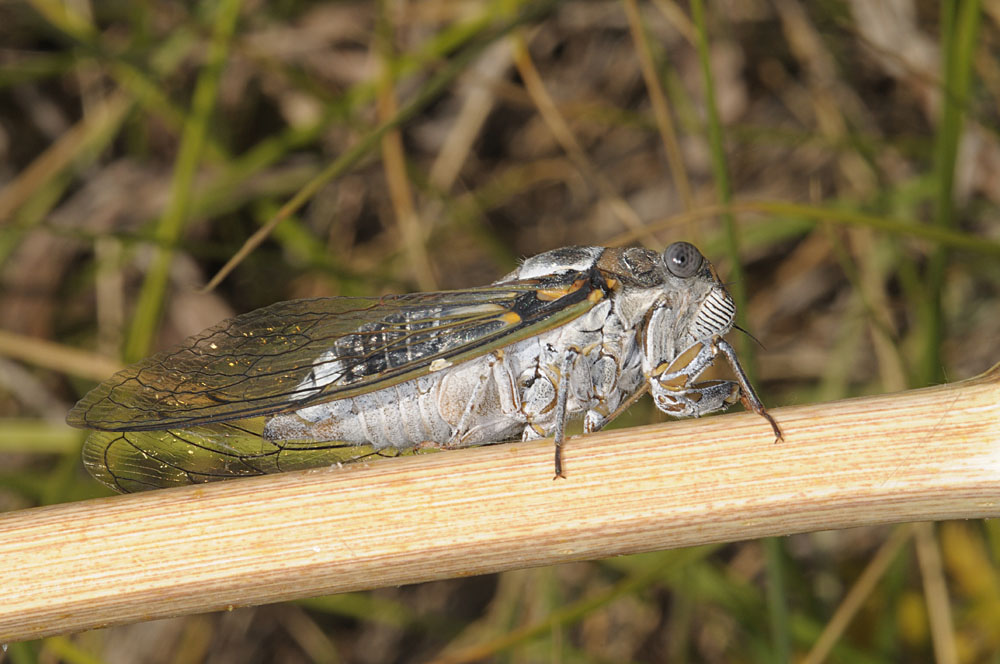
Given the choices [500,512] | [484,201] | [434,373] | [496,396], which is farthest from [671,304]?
[484,201]

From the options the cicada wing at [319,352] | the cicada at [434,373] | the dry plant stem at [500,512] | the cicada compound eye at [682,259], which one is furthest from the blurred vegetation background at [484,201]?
the dry plant stem at [500,512]

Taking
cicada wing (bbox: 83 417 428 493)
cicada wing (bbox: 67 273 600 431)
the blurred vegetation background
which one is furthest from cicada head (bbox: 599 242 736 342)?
the blurred vegetation background

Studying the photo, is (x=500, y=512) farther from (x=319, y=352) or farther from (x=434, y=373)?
(x=319, y=352)

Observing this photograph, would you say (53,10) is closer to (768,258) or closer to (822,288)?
(768,258)

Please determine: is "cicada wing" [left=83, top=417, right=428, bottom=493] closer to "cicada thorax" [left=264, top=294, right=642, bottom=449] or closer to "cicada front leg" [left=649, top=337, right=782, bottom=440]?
"cicada thorax" [left=264, top=294, right=642, bottom=449]

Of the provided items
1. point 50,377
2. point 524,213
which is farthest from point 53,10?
point 524,213

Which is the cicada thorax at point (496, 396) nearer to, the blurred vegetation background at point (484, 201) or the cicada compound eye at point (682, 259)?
the cicada compound eye at point (682, 259)
